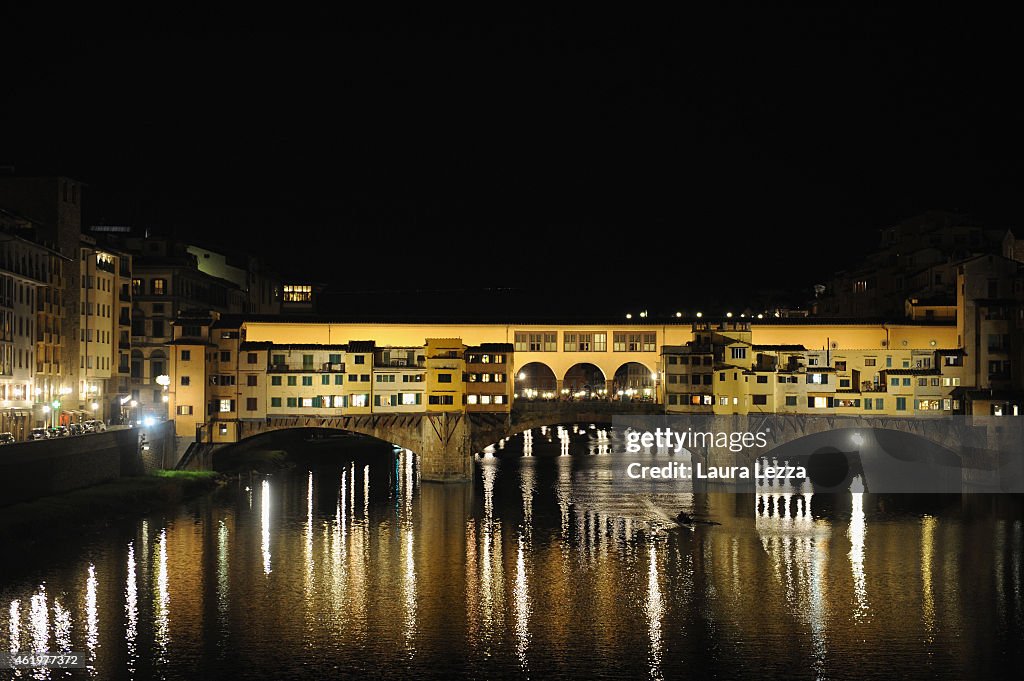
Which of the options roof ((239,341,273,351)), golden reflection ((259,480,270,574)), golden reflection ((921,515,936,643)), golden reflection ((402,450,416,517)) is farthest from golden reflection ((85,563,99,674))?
roof ((239,341,273,351))

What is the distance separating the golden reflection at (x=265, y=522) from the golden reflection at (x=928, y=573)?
742 inches

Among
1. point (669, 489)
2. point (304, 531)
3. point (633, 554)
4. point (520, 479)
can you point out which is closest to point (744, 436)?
point (669, 489)

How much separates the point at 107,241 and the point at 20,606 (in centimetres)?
3922

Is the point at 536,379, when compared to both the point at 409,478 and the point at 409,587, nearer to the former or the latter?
the point at 409,478

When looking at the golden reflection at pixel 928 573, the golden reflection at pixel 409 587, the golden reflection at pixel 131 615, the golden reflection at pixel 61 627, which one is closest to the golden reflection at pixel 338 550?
the golden reflection at pixel 409 587

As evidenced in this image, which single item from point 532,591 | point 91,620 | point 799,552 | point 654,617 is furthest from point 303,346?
point 654,617

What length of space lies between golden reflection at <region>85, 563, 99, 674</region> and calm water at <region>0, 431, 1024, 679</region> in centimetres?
10

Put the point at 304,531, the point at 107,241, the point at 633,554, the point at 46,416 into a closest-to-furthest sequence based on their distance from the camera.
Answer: the point at 633,554 < the point at 304,531 < the point at 46,416 < the point at 107,241

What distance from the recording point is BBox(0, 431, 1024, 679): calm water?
28641 mm

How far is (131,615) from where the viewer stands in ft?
103

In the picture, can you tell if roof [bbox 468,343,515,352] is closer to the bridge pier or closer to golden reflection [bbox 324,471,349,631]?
the bridge pier

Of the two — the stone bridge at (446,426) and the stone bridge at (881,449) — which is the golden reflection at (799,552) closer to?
the stone bridge at (881,449)

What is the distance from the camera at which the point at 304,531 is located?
146 ft

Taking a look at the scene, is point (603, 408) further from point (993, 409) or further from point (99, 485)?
point (99, 485)
